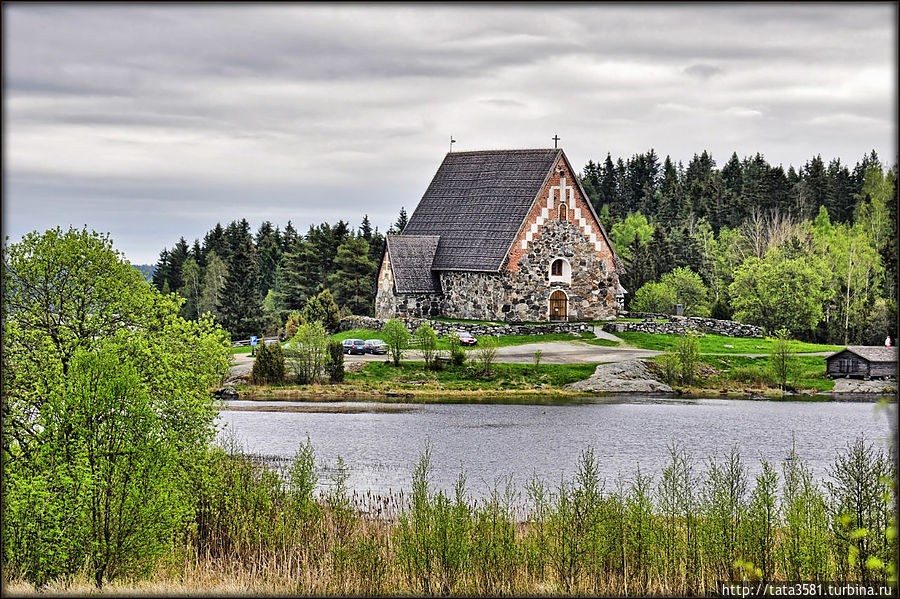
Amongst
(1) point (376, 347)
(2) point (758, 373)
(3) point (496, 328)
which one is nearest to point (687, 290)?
(3) point (496, 328)

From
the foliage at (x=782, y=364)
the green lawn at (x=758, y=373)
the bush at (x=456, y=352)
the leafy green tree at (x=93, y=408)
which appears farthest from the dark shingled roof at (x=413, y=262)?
the leafy green tree at (x=93, y=408)

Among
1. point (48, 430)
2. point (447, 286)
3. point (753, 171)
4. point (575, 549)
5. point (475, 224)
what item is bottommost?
point (575, 549)

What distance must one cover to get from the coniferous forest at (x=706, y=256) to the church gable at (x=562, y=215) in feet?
32.1

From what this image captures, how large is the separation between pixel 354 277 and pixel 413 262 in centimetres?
1859

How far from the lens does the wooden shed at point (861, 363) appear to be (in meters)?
43.6

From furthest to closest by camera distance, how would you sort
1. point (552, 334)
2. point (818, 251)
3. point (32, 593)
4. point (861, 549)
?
1. point (818, 251)
2. point (552, 334)
3. point (861, 549)
4. point (32, 593)

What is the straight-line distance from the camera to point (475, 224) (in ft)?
167

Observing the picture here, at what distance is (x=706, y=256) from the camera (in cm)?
7912

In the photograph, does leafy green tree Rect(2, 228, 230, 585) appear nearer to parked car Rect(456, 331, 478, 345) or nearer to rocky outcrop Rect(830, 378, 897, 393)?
parked car Rect(456, 331, 478, 345)

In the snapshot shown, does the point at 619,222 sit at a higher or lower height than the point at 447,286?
higher

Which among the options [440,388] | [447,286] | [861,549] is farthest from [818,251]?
[861,549]

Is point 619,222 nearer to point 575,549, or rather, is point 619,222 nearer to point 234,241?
point 234,241

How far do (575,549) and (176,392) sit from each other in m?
6.74

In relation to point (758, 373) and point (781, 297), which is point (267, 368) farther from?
point (781, 297)
